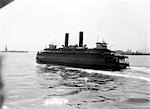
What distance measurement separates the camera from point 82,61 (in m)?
65.9

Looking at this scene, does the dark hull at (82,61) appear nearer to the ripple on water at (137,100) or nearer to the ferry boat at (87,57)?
the ferry boat at (87,57)

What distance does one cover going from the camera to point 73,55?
6975 centimetres

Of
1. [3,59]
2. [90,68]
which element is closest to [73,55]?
[90,68]

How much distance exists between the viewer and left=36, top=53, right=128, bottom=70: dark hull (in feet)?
199

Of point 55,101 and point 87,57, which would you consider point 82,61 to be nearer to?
point 87,57

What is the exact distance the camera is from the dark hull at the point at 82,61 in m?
60.6

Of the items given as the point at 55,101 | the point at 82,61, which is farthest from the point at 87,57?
the point at 55,101

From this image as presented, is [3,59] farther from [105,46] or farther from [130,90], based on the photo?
[105,46]

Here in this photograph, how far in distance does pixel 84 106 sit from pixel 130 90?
490 inches

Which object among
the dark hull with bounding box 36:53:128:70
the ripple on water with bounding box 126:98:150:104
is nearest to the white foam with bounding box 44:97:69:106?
the ripple on water with bounding box 126:98:150:104

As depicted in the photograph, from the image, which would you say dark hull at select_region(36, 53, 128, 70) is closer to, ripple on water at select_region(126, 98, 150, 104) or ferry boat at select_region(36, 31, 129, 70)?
ferry boat at select_region(36, 31, 129, 70)

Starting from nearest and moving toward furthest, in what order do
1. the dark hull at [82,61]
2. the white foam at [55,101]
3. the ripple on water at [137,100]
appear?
the white foam at [55,101] < the ripple on water at [137,100] < the dark hull at [82,61]

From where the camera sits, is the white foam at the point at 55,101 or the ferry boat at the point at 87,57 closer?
the white foam at the point at 55,101

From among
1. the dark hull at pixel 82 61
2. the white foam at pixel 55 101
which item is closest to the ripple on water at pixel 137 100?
the white foam at pixel 55 101
